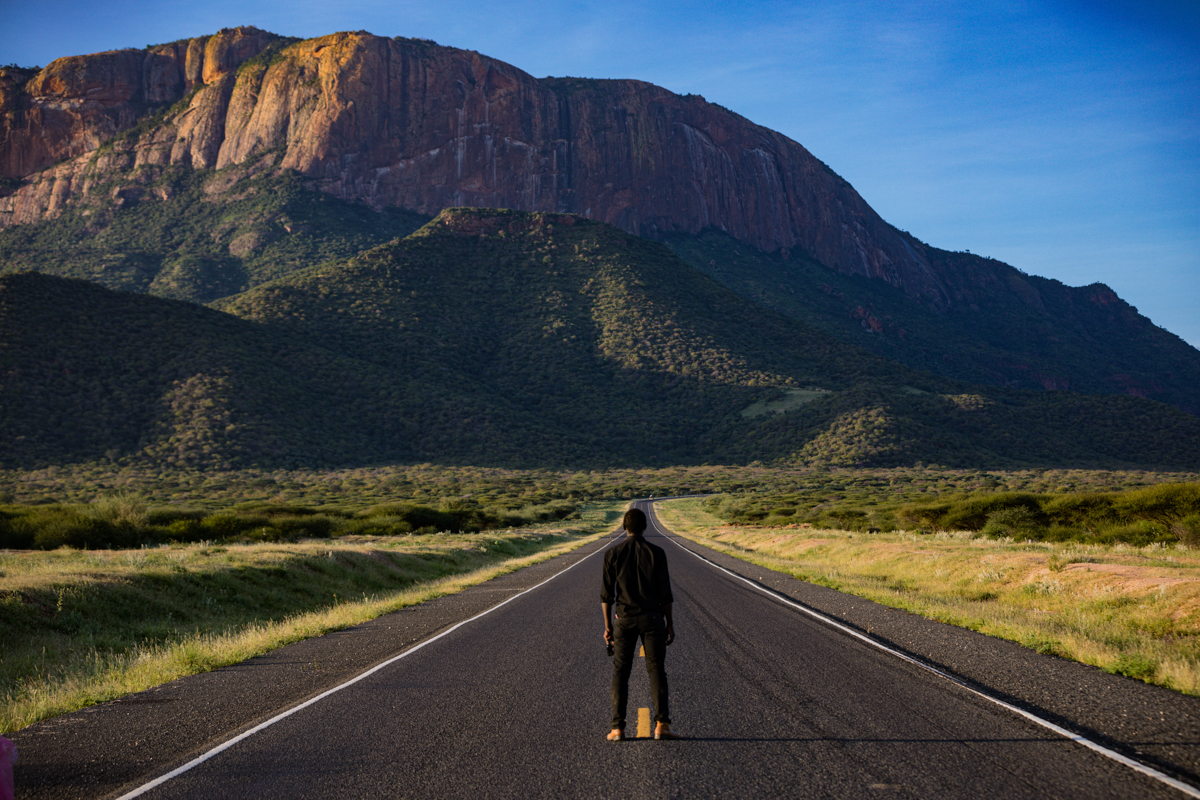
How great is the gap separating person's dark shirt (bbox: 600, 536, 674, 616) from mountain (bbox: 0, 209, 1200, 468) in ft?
203

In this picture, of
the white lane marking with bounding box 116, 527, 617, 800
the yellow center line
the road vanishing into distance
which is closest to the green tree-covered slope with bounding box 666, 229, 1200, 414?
the white lane marking with bounding box 116, 527, 617, 800

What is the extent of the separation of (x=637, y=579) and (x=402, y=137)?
16465 cm

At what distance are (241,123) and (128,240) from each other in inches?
1757

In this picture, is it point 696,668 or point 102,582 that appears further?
point 102,582

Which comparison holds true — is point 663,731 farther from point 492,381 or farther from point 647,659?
point 492,381

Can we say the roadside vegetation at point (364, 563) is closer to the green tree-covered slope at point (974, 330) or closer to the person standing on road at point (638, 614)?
the person standing on road at point (638, 614)

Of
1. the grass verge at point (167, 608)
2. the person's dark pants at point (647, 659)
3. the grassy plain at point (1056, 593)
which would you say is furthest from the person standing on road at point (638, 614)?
the grass verge at point (167, 608)

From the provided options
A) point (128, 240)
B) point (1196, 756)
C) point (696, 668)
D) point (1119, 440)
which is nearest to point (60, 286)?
point (128, 240)

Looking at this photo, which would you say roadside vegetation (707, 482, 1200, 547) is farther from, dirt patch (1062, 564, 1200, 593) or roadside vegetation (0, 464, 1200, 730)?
dirt patch (1062, 564, 1200, 593)

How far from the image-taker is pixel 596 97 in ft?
601

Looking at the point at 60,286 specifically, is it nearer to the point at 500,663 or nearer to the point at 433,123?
the point at 500,663

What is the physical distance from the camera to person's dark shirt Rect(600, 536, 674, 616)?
19.8 ft

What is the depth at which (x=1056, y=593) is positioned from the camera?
1326 centimetres

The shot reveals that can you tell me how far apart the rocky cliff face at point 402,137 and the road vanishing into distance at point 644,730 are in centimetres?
14513
